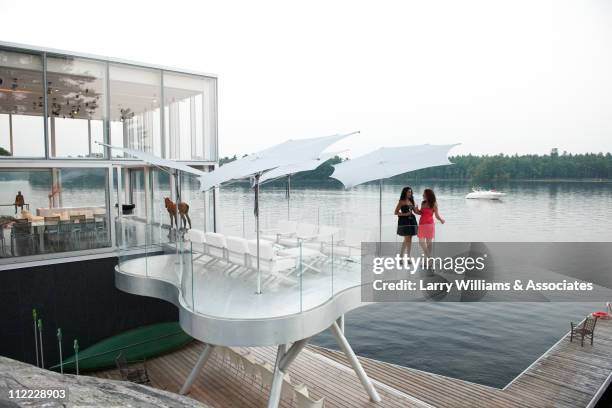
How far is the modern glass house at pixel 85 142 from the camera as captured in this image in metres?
10.5

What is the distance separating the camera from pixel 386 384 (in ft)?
38.6

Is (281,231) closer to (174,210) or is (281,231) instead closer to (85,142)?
(174,210)

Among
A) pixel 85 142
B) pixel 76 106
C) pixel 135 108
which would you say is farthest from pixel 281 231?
pixel 76 106

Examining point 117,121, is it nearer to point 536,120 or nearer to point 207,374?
point 207,374

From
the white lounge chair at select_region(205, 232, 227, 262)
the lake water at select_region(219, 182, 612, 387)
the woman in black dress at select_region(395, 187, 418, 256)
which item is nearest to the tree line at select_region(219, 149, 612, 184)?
the lake water at select_region(219, 182, 612, 387)

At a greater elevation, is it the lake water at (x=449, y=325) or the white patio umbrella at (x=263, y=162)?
the white patio umbrella at (x=263, y=162)

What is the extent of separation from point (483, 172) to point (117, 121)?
69.3 meters

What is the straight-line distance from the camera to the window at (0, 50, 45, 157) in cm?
1035

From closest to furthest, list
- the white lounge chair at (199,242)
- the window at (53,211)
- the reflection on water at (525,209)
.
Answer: the white lounge chair at (199,242) < the window at (53,211) < the reflection on water at (525,209)

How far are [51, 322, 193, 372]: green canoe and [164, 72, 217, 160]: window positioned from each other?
16.0 feet

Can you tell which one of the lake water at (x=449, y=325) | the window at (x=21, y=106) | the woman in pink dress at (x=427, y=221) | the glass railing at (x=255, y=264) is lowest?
the lake water at (x=449, y=325)

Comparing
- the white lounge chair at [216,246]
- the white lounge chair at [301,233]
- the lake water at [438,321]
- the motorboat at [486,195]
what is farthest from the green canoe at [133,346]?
the motorboat at [486,195]

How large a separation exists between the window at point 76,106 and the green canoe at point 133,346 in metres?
4.77

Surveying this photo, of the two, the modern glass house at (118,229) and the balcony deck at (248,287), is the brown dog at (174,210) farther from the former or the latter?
the balcony deck at (248,287)
